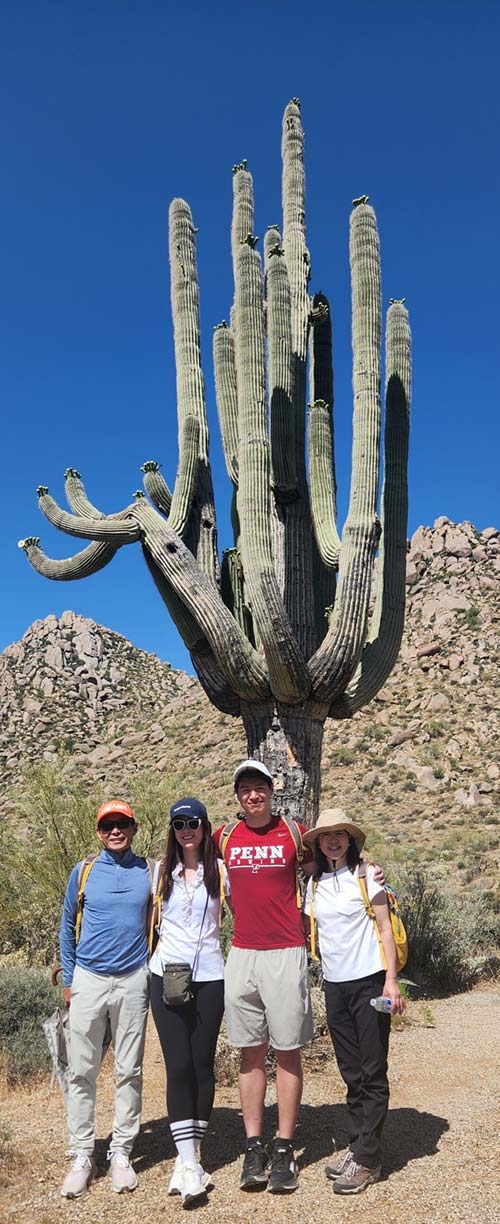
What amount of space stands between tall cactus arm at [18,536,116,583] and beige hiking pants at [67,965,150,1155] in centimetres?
467

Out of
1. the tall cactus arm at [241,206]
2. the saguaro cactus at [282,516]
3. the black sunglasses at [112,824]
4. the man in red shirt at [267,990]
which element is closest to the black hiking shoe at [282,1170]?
the man in red shirt at [267,990]

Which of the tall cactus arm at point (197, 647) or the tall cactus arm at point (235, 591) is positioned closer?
the tall cactus arm at point (197, 647)

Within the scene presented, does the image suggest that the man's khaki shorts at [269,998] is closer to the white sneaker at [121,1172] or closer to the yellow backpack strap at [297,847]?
the yellow backpack strap at [297,847]

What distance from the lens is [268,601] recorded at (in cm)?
675

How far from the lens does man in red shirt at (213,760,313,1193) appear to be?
3.84m

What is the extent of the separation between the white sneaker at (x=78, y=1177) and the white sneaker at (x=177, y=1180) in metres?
0.39

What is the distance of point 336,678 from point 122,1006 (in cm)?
362

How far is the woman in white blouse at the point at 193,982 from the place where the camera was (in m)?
3.87

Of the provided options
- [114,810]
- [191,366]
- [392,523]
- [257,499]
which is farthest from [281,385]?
[114,810]

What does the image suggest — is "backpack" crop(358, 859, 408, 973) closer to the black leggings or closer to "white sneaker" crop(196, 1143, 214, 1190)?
the black leggings

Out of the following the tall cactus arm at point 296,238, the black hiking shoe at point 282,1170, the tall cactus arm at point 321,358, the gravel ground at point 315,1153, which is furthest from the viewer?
the tall cactus arm at point 321,358

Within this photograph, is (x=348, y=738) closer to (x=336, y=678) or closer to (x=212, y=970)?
(x=336, y=678)

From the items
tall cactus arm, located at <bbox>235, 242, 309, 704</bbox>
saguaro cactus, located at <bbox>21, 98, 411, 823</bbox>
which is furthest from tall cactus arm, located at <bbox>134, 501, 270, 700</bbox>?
tall cactus arm, located at <bbox>235, 242, 309, 704</bbox>

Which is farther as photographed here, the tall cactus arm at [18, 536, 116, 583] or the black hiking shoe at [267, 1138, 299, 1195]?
the tall cactus arm at [18, 536, 116, 583]
